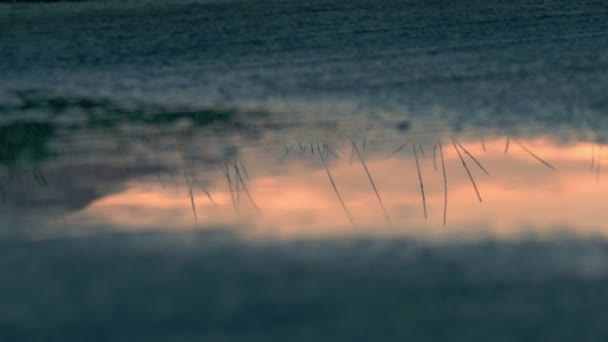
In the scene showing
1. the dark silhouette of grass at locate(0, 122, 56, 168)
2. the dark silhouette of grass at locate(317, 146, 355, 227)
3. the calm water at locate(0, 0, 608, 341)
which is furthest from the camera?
the dark silhouette of grass at locate(0, 122, 56, 168)

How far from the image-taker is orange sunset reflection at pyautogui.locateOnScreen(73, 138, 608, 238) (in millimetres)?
3832

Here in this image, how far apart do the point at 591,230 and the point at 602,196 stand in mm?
466

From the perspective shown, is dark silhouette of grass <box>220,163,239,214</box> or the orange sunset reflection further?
dark silhouette of grass <box>220,163,239,214</box>

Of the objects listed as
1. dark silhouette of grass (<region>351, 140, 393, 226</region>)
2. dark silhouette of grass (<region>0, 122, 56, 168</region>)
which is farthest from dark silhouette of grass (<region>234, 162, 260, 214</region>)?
dark silhouette of grass (<region>0, 122, 56, 168</region>)

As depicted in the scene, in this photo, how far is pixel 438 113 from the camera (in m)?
6.13

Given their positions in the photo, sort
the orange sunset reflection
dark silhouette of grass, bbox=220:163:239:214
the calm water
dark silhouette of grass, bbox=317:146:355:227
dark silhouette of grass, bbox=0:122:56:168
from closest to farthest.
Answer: the calm water
the orange sunset reflection
dark silhouette of grass, bbox=317:146:355:227
dark silhouette of grass, bbox=220:163:239:214
dark silhouette of grass, bbox=0:122:56:168

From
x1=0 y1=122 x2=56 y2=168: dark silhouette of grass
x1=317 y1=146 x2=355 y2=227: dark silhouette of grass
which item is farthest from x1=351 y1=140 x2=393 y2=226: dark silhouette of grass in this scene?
x1=0 y1=122 x2=56 y2=168: dark silhouette of grass

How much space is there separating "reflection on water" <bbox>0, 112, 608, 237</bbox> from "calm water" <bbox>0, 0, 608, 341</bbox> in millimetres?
13

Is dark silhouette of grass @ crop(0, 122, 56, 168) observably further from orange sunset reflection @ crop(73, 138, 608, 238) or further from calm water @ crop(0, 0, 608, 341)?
orange sunset reflection @ crop(73, 138, 608, 238)

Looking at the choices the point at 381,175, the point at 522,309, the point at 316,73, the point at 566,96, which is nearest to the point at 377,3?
the point at 316,73

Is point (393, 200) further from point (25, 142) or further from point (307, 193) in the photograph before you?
point (25, 142)

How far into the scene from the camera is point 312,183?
452 cm

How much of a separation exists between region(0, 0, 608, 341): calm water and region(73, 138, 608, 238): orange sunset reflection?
0.01 metres

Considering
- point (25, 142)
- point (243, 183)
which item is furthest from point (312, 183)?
point (25, 142)
